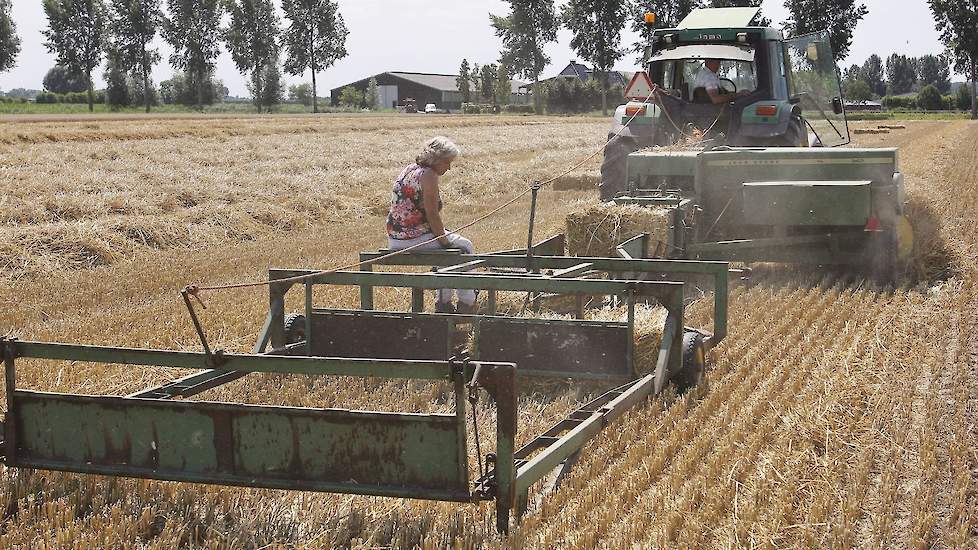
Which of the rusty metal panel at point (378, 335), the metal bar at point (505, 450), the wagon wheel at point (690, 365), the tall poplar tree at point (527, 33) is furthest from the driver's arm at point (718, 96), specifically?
the tall poplar tree at point (527, 33)

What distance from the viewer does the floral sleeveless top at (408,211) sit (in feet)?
23.0

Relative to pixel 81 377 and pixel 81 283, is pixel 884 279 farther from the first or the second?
pixel 81 283

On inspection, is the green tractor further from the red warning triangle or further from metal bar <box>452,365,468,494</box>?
metal bar <box>452,365,468,494</box>

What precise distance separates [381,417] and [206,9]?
82.9 m

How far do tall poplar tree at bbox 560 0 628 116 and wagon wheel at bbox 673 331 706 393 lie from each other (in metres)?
62.9

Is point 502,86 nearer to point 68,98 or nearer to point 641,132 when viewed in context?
point 68,98

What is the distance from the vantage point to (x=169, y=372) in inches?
248

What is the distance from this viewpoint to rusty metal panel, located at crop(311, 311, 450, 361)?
6055 mm

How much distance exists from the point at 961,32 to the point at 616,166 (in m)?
58.8

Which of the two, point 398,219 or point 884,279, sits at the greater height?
point 398,219

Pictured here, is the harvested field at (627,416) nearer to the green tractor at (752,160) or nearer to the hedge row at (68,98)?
the green tractor at (752,160)

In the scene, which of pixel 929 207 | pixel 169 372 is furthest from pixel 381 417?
pixel 929 207

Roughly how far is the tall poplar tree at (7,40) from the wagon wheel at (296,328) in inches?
3084

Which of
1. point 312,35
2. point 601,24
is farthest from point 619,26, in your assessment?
point 312,35
